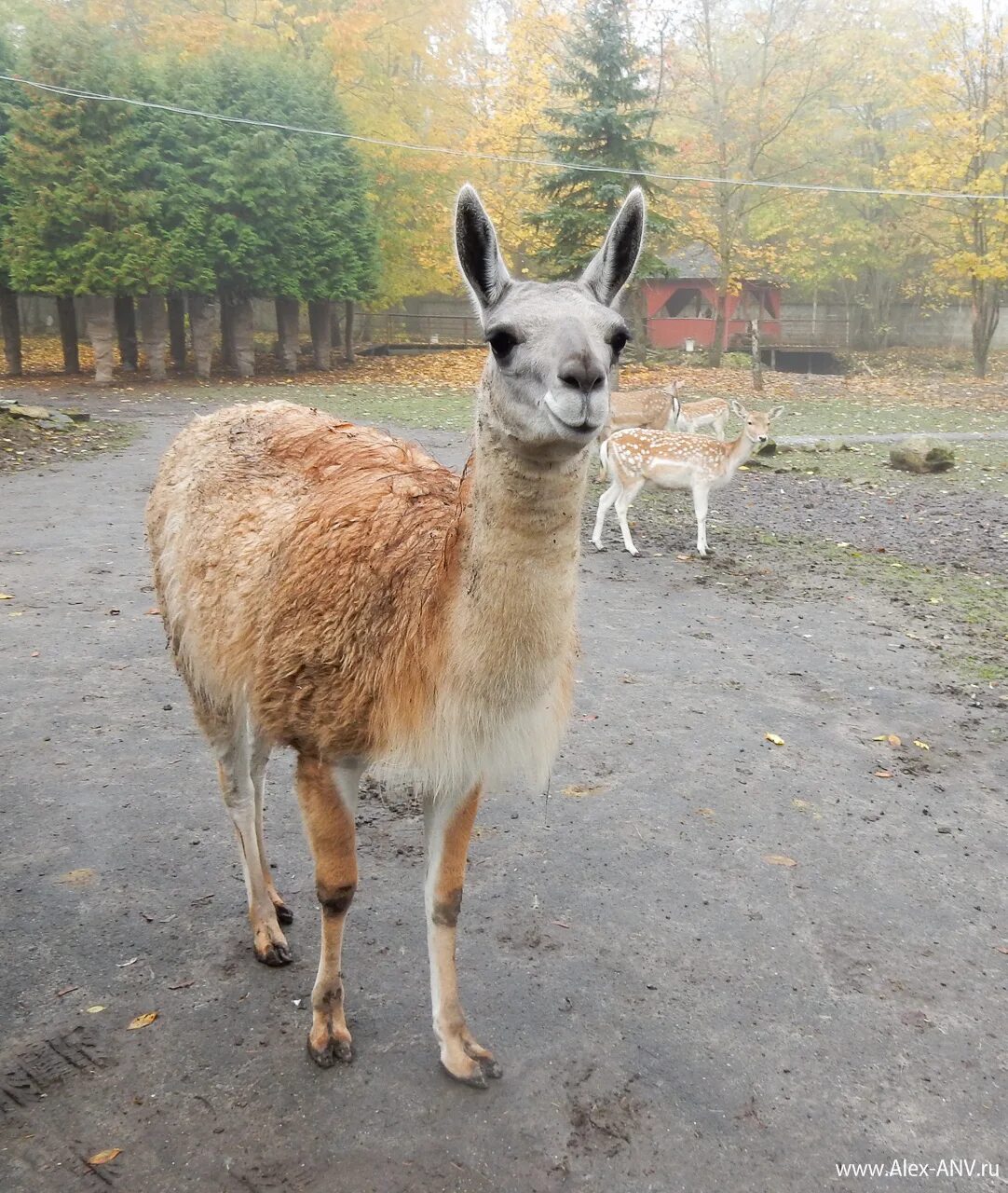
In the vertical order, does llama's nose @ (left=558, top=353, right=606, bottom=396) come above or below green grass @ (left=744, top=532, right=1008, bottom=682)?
above

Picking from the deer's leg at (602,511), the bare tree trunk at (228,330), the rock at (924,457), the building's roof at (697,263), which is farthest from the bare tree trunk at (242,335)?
the deer's leg at (602,511)

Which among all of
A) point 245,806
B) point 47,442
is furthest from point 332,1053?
point 47,442

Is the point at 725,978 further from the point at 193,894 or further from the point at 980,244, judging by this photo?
the point at 980,244

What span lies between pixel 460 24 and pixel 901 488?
28.1m

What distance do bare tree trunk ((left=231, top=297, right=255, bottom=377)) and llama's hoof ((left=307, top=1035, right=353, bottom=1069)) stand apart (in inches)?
1005

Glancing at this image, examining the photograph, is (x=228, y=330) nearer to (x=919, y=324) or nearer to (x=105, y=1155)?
(x=105, y=1155)

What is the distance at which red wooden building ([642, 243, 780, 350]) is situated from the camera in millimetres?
37094

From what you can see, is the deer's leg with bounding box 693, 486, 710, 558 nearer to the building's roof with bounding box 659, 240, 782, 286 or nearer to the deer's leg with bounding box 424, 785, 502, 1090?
the deer's leg with bounding box 424, 785, 502, 1090

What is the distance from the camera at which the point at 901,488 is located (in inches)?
489

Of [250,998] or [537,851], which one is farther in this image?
[537,851]

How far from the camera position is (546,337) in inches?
87.2

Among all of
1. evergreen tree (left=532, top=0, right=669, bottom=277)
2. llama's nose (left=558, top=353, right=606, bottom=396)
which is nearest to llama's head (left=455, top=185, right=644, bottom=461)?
llama's nose (left=558, top=353, right=606, bottom=396)

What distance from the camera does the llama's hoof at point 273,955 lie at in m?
3.32

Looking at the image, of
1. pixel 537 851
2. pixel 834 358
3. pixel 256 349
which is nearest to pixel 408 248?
pixel 256 349
